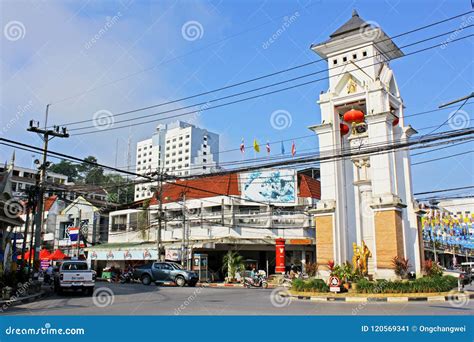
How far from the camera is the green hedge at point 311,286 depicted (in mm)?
18781

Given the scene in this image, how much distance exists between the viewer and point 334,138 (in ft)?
73.1

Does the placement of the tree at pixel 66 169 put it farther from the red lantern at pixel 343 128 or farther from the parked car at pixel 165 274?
the red lantern at pixel 343 128

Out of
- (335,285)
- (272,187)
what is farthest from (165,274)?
(272,187)

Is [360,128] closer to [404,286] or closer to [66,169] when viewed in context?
[404,286]

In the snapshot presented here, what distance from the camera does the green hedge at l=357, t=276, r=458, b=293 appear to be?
1748cm

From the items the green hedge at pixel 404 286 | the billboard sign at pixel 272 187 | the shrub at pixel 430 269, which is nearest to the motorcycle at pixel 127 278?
the billboard sign at pixel 272 187

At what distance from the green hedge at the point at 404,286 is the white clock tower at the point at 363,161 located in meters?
A: 1.75

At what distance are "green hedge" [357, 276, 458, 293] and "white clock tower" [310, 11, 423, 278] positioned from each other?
175 cm

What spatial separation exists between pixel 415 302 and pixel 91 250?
110ft

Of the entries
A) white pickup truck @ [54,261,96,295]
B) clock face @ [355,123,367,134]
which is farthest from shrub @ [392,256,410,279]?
white pickup truck @ [54,261,96,295]

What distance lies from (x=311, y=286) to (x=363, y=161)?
7.38 m

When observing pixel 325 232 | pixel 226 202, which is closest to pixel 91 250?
pixel 226 202

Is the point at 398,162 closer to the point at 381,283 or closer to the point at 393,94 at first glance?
the point at 393,94

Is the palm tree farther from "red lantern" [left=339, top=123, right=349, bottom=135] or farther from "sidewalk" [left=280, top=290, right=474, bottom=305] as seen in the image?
"sidewalk" [left=280, top=290, right=474, bottom=305]
